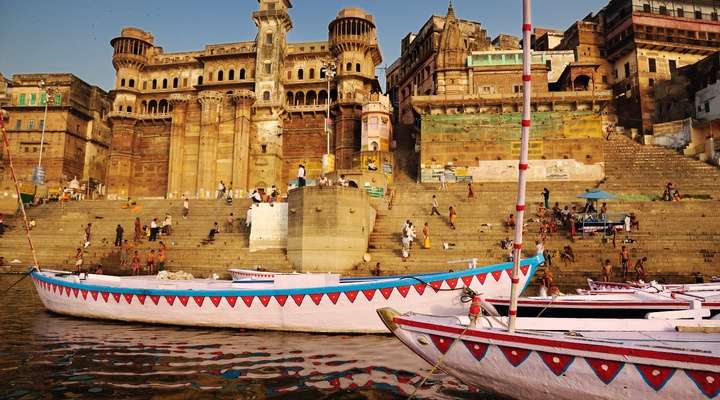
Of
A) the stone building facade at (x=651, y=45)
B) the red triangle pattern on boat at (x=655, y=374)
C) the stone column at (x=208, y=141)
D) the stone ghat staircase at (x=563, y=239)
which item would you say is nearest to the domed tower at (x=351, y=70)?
the stone column at (x=208, y=141)

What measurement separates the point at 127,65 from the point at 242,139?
18.2 metres

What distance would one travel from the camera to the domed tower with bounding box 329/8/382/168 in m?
40.1

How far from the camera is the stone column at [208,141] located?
133 ft

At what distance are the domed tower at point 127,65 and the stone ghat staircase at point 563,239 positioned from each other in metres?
37.2

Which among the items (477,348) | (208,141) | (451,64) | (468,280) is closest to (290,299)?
(468,280)

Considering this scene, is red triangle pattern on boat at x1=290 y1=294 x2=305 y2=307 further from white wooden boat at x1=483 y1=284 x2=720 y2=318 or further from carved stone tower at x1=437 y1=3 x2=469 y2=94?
carved stone tower at x1=437 y1=3 x2=469 y2=94

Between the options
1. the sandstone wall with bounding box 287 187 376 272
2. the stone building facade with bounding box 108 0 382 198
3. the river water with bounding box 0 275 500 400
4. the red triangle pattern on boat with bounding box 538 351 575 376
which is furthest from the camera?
the stone building facade with bounding box 108 0 382 198

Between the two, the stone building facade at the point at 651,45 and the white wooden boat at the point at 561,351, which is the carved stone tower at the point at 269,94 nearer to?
the stone building facade at the point at 651,45

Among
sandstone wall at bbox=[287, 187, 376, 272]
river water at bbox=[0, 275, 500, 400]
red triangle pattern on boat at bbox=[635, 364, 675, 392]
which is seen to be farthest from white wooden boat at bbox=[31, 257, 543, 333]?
sandstone wall at bbox=[287, 187, 376, 272]

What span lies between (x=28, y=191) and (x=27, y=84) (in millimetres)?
16389

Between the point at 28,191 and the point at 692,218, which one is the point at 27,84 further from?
the point at 692,218

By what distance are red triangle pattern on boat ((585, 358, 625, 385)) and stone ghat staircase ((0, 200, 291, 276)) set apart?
15173mm

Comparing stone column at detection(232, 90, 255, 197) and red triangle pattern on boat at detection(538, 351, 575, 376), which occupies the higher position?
stone column at detection(232, 90, 255, 197)

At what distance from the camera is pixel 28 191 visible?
37781mm
